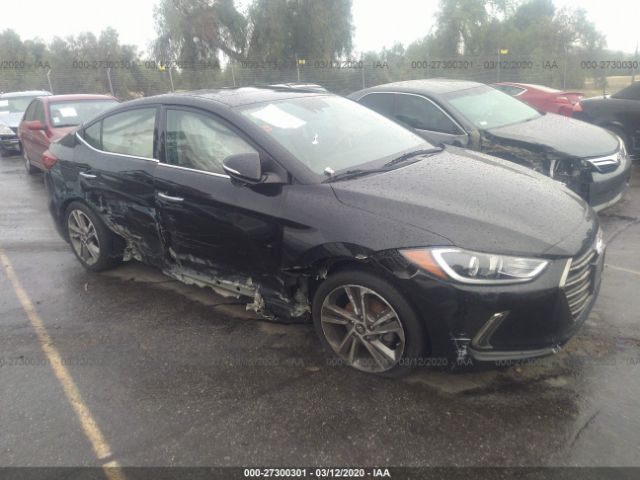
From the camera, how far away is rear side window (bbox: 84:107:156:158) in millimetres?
4078

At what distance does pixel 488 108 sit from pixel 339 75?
16856 mm

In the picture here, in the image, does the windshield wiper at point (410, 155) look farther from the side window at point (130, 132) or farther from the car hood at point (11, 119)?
the car hood at point (11, 119)

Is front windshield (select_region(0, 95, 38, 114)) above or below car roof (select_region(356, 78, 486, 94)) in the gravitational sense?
above

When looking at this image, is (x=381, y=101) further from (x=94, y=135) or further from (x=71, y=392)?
(x=71, y=392)

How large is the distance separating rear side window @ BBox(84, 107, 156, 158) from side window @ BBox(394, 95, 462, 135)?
3186mm

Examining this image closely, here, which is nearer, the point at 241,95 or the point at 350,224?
the point at 350,224

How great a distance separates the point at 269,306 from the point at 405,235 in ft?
3.77

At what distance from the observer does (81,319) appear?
4.09 metres

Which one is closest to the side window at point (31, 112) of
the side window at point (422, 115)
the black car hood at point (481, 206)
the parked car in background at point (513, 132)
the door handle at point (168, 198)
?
the parked car in background at point (513, 132)

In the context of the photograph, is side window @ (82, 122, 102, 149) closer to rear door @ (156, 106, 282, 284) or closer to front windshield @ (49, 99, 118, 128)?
rear door @ (156, 106, 282, 284)

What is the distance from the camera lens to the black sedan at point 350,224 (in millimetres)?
2680

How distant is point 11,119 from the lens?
503 inches

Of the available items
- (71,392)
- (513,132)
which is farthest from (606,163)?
(71,392)

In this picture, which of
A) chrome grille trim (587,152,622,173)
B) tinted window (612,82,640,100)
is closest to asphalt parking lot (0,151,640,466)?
chrome grille trim (587,152,622,173)
